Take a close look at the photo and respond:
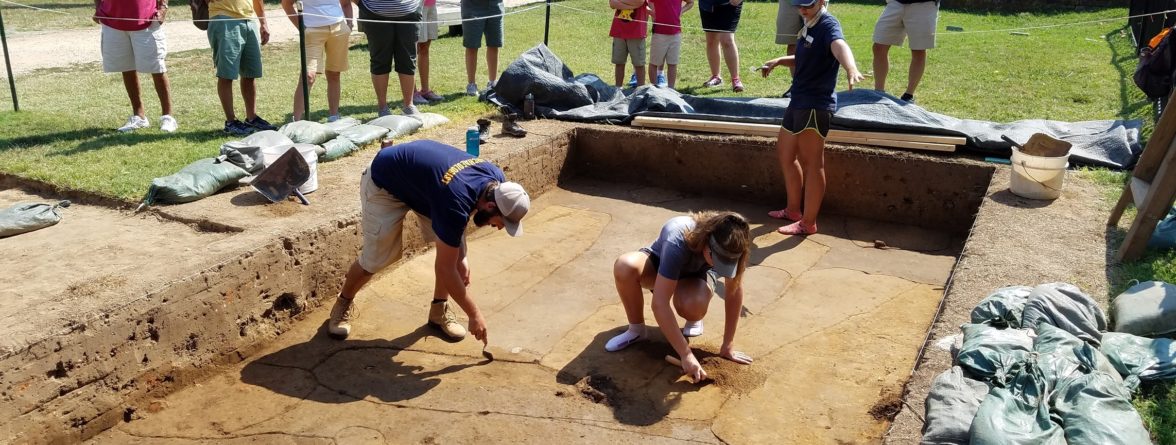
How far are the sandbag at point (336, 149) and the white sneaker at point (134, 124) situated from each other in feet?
6.09

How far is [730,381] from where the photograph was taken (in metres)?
4.63

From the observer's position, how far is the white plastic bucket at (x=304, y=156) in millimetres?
5996

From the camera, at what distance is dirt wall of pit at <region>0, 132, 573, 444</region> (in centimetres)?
394

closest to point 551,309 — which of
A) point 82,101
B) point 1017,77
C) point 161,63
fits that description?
point 161,63

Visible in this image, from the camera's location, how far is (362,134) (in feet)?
23.8

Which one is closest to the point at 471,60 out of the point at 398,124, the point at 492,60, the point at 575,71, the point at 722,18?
the point at 492,60

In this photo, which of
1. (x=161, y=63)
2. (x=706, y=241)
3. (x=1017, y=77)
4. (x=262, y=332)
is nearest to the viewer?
(x=706, y=241)

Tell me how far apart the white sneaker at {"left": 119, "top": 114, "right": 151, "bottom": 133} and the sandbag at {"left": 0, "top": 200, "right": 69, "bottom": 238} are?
198 cm

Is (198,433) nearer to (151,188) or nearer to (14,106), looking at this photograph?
(151,188)

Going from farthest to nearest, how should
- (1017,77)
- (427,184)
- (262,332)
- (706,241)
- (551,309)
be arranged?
(1017,77)
(551,309)
(262,332)
(427,184)
(706,241)

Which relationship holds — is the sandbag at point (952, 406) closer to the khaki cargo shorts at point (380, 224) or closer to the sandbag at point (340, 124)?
the khaki cargo shorts at point (380, 224)

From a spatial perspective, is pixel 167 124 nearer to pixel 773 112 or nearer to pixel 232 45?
pixel 232 45

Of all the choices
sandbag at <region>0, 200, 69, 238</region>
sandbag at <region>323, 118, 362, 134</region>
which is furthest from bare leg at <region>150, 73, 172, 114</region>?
sandbag at <region>0, 200, 69, 238</region>

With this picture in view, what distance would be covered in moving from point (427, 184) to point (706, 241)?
1.39 meters
